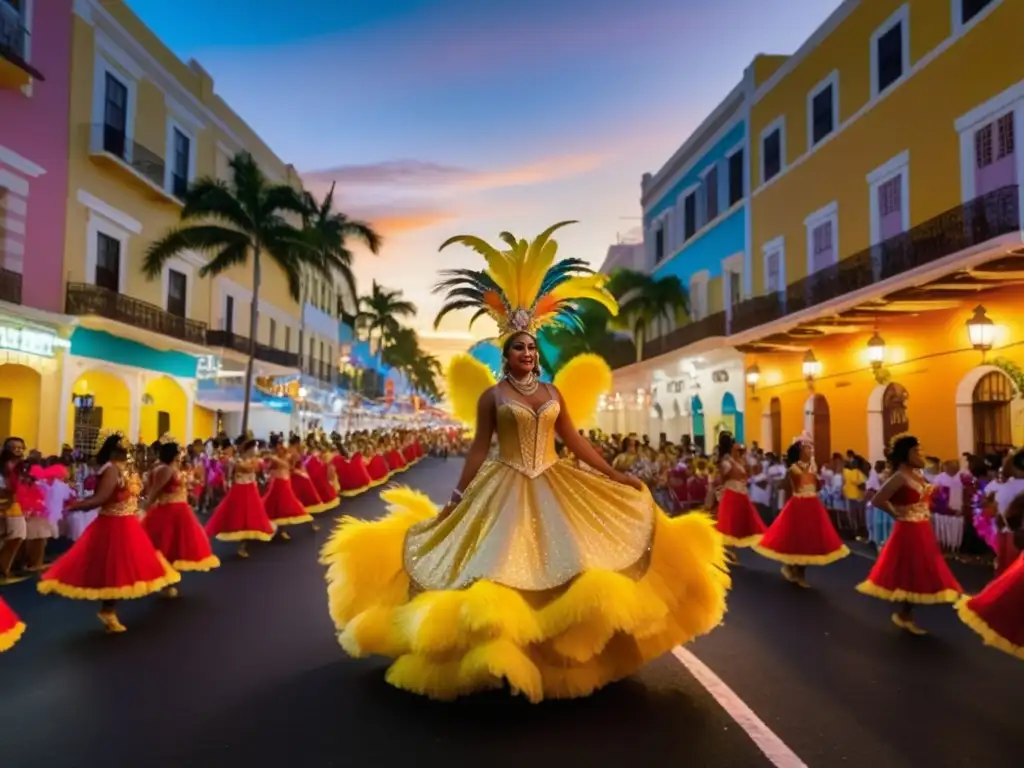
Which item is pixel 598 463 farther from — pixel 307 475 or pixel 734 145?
pixel 734 145

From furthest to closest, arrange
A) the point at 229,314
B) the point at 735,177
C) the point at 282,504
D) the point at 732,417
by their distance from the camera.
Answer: the point at 229,314, the point at 735,177, the point at 732,417, the point at 282,504

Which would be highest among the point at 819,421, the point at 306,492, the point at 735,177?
the point at 735,177

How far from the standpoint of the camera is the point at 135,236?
25.1 meters

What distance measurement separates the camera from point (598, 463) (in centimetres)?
621

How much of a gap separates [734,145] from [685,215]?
5470 mm

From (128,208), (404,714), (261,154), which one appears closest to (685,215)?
(261,154)

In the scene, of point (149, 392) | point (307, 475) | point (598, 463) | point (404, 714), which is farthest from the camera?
point (149, 392)

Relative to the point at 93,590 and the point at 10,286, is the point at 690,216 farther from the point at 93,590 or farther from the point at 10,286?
the point at 93,590

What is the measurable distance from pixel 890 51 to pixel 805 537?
14.9m

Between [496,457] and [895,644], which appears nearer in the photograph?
[496,457]

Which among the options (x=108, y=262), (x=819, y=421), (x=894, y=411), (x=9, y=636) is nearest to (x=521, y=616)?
(x=9, y=636)

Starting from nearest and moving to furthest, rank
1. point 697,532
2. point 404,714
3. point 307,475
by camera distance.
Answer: point 404,714, point 697,532, point 307,475

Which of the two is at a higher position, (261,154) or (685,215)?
(261,154)

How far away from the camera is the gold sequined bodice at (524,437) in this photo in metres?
5.81
